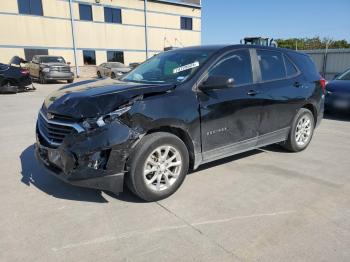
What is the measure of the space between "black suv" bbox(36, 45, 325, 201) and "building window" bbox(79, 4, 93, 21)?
2730 centimetres

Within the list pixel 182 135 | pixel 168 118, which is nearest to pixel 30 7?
pixel 182 135

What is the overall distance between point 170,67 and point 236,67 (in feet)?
3.02

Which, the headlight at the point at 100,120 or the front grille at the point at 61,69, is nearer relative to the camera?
the headlight at the point at 100,120

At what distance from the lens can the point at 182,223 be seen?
130 inches

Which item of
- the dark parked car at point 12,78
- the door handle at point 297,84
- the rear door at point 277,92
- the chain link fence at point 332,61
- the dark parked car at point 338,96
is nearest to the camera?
the rear door at point 277,92

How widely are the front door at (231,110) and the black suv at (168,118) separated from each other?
0.01 m

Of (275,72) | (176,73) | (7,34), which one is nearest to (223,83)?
(176,73)

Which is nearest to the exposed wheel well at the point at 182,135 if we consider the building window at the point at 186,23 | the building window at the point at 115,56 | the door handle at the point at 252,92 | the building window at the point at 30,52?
the door handle at the point at 252,92

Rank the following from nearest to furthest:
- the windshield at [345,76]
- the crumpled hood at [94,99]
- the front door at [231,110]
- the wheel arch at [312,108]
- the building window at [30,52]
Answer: the crumpled hood at [94,99] → the front door at [231,110] → the wheel arch at [312,108] → the windshield at [345,76] → the building window at [30,52]

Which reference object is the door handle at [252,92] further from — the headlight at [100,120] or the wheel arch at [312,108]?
the headlight at [100,120]

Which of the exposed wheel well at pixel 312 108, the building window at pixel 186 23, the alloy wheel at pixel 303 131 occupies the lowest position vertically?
the alloy wheel at pixel 303 131

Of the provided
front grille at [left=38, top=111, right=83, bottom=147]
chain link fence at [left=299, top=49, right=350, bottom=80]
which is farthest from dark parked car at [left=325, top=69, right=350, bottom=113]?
chain link fence at [left=299, top=49, right=350, bottom=80]

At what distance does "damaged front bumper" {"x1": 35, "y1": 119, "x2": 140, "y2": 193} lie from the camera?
10.7ft

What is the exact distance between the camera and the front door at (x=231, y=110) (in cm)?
412
